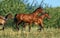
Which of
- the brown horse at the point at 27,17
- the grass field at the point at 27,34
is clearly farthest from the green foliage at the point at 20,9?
the grass field at the point at 27,34

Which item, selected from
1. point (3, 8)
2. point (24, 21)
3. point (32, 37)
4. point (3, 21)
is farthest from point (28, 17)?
point (32, 37)

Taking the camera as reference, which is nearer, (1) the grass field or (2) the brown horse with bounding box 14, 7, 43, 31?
(1) the grass field

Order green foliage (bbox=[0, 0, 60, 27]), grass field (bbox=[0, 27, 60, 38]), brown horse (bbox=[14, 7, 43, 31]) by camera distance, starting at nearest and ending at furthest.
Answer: grass field (bbox=[0, 27, 60, 38]), brown horse (bbox=[14, 7, 43, 31]), green foliage (bbox=[0, 0, 60, 27])

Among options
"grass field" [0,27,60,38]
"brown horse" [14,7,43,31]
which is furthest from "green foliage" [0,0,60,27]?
"grass field" [0,27,60,38]

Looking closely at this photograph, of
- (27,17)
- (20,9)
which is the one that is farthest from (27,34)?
(20,9)

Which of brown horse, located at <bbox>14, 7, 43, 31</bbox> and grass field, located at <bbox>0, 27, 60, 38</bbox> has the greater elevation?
brown horse, located at <bbox>14, 7, 43, 31</bbox>

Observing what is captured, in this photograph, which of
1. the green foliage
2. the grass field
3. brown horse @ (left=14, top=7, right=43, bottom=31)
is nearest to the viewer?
the grass field

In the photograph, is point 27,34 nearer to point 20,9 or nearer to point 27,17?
point 27,17

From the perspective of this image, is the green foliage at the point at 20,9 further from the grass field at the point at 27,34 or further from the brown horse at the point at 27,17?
the grass field at the point at 27,34

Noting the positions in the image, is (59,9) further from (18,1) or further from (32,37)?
(32,37)

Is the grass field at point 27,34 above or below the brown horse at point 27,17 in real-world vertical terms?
below

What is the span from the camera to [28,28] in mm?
17562

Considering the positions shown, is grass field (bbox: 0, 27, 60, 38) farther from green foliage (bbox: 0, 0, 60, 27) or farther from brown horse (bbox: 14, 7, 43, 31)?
green foliage (bbox: 0, 0, 60, 27)

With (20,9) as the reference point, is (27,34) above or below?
below
